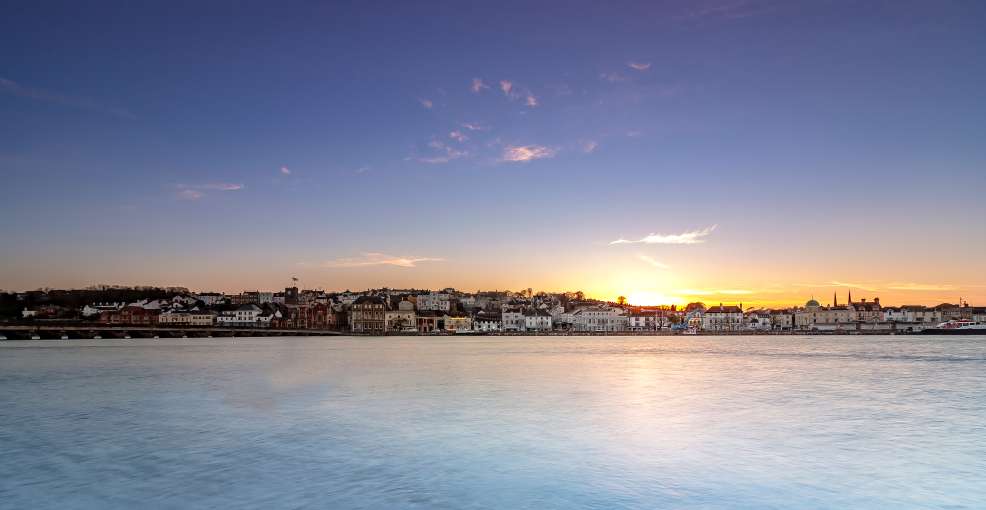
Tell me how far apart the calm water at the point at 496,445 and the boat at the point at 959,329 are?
156 m

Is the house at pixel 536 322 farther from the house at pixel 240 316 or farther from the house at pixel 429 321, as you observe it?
the house at pixel 240 316

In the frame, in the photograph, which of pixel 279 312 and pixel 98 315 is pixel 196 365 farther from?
pixel 98 315

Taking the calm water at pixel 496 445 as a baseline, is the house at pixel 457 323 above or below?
below

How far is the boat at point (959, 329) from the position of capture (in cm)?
15951

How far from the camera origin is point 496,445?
52.6 feet

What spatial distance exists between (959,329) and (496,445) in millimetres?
187043

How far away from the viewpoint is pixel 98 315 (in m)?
174

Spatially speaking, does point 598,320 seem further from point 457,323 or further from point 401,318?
point 401,318

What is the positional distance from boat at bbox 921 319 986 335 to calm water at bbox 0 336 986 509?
156339mm

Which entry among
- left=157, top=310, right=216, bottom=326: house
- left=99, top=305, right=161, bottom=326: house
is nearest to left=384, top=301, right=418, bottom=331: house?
left=157, top=310, right=216, bottom=326: house

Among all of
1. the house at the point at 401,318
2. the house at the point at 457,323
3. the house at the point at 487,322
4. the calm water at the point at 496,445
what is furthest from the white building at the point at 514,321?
the calm water at the point at 496,445

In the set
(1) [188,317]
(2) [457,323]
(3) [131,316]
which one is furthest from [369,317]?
(3) [131,316]

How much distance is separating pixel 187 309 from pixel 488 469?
182638 millimetres

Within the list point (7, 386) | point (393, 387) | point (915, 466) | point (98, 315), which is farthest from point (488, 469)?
point (98, 315)
